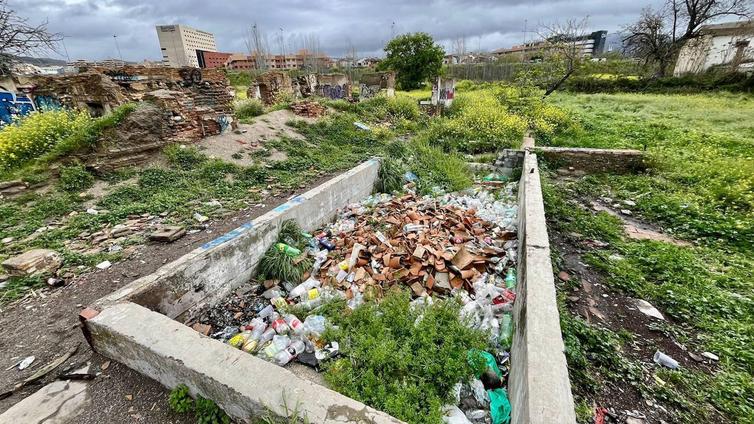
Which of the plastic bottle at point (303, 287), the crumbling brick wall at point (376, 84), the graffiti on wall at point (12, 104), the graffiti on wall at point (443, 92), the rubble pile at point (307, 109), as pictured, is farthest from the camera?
the crumbling brick wall at point (376, 84)

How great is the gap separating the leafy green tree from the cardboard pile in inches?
1052

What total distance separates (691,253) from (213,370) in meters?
4.40

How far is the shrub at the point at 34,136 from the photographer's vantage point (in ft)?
18.1

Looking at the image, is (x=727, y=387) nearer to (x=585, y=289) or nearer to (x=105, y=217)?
(x=585, y=289)

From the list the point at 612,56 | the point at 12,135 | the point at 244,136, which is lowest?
the point at 244,136

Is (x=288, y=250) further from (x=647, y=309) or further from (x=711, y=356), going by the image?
(x=711, y=356)

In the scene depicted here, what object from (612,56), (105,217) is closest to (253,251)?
(105,217)

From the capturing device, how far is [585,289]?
9.55 ft

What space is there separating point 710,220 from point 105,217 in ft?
25.2

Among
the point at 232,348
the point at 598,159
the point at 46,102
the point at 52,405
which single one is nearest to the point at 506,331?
the point at 232,348

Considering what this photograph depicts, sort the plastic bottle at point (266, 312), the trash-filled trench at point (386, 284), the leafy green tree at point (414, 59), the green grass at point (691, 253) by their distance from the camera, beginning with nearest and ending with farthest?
the green grass at point (691, 253) → the trash-filled trench at point (386, 284) → the plastic bottle at point (266, 312) → the leafy green tree at point (414, 59)

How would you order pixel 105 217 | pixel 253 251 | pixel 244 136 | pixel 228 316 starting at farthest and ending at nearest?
pixel 244 136
pixel 105 217
pixel 253 251
pixel 228 316

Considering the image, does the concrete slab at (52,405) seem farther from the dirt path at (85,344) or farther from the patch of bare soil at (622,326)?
Answer: the patch of bare soil at (622,326)

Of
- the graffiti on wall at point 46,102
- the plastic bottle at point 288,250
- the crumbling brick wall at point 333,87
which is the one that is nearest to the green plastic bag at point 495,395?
the plastic bottle at point 288,250
